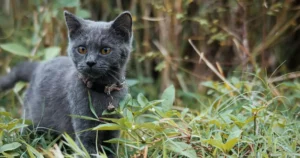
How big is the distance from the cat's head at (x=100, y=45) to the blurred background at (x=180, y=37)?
82 centimetres

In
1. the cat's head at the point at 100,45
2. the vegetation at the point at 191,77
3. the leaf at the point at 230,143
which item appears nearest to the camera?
the leaf at the point at 230,143

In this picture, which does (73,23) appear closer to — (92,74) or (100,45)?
(100,45)

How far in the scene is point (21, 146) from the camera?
2.68 meters

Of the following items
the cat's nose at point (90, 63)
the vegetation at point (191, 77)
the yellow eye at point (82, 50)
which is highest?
the yellow eye at point (82, 50)

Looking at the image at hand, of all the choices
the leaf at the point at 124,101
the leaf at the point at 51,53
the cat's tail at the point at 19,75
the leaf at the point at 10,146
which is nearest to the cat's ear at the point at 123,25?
the leaf at the point at 124,101

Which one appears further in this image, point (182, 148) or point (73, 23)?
point (73, 23)

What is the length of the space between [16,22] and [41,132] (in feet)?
6.08

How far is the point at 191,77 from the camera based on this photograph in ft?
14.1

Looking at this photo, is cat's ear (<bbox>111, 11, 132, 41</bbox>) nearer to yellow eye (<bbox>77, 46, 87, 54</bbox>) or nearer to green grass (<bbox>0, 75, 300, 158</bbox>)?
yellow eye (<bbox>77, 46, 87, 54</bbox>)

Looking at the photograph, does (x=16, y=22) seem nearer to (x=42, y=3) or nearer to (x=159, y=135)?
(x=42, y=3)

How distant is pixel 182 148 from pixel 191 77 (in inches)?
77.8

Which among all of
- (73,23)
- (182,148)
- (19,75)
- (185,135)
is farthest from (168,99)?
(19,75)

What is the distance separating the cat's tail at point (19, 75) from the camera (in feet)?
11.4

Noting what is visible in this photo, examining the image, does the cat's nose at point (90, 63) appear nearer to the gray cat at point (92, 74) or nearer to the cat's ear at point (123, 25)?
the gray cat at point (92, 74)
